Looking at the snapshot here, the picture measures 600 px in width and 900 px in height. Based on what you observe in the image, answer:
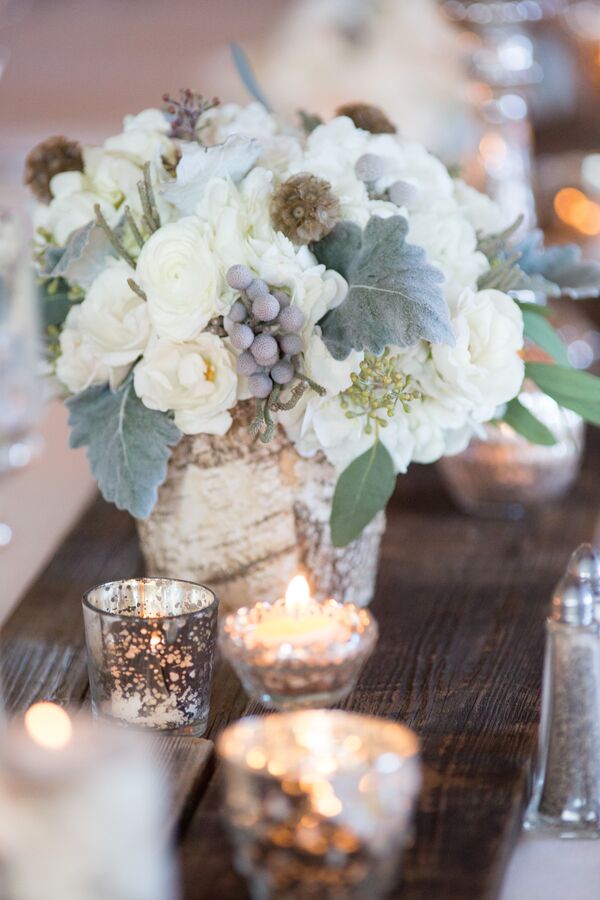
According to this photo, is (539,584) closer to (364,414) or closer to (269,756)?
(364,414)

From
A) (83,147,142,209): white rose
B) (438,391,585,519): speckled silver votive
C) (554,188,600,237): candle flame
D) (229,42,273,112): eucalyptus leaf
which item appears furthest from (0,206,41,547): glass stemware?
(554,188,600,237): candle flame

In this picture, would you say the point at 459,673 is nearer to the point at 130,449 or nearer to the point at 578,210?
the point at 130,449

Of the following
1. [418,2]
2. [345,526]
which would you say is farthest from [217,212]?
[418,2]

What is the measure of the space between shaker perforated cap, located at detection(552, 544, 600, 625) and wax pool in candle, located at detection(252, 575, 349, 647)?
0.12 metres

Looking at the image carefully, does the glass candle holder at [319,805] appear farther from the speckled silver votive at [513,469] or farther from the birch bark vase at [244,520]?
the speckled silver votive at [513,469]

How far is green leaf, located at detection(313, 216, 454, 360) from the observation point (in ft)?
2.65

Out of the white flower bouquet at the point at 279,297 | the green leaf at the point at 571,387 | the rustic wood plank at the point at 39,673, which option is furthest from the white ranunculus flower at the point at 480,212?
the rustic wood plank at the point at 39,673

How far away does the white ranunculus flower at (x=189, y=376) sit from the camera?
2.76 feet

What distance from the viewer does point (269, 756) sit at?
58 cm

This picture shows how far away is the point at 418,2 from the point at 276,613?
2041mm

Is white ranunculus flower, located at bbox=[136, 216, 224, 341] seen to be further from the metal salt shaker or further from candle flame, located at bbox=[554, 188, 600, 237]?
candle flame, located at bbox=[554, 188, 600, 237]

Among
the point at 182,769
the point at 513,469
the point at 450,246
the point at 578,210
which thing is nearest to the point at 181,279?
the point at 450,246

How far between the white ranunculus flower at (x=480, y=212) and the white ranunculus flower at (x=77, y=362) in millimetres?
286

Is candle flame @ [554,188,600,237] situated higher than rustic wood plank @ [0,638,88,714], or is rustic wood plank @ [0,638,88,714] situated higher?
candle flame @ [554,188,600,237]
